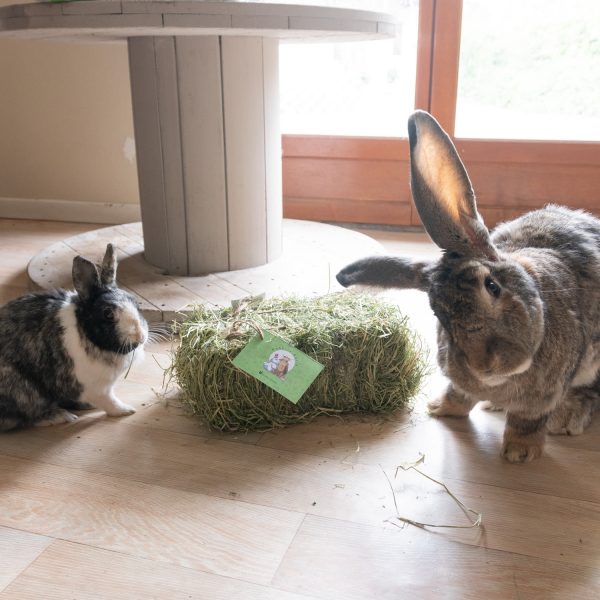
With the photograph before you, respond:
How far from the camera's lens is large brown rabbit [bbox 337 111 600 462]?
1333mm

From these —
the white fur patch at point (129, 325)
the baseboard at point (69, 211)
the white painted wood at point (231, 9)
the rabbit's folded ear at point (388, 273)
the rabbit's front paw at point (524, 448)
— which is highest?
the white painted wood at point (231, 9)

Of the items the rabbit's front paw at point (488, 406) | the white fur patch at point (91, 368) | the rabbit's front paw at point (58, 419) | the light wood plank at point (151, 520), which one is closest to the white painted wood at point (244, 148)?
the white fur patch at point (91, 368)

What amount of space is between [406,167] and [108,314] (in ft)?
7.13

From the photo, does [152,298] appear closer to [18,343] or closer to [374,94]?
[18,343]

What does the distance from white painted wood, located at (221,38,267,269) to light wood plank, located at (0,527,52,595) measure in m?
1.41

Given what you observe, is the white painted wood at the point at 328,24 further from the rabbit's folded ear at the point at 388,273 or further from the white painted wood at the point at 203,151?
the rabbit's folded ear at the point at 388,273

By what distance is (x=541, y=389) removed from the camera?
1.50m

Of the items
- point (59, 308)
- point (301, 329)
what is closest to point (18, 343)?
point (59, 308)

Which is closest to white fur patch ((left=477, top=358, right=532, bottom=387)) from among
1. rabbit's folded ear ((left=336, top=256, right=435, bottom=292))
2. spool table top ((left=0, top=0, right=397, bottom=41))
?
rabbit's folded ear ((left=336, top=256, right=435, bottom=292))

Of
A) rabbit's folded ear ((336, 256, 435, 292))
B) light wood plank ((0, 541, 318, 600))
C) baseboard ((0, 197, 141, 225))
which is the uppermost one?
rabbit's folded ear ((336, 256, 435, 292))

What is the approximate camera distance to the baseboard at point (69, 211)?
3719mm

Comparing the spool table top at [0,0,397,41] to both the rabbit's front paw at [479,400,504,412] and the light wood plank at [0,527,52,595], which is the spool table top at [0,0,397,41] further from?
the light wood plank at [0,527,52,595]

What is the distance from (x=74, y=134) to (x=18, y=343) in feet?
7.52

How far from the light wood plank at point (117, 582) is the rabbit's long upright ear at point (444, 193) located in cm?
74
